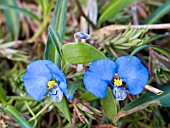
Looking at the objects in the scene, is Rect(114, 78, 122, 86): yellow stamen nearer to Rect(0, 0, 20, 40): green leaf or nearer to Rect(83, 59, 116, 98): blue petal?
Rect(83, 59, 116, 98): blue petal

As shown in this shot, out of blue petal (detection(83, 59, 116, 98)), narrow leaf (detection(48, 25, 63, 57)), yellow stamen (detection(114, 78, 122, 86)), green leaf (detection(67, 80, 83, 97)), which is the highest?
narrow leaf (detection(48, 25, 63, 57))

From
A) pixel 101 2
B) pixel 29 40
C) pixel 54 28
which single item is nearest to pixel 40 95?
pixel 54 28

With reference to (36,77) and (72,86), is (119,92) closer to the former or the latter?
(72,86)

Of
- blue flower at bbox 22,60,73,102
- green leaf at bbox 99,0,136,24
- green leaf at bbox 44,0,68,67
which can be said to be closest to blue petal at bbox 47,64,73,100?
blue flower at bbox 22,60,73,102

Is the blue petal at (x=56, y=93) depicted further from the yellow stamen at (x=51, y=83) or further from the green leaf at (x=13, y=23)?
the green leaf at (x=13, y=23)

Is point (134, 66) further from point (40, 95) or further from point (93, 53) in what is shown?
point (40, 95)
